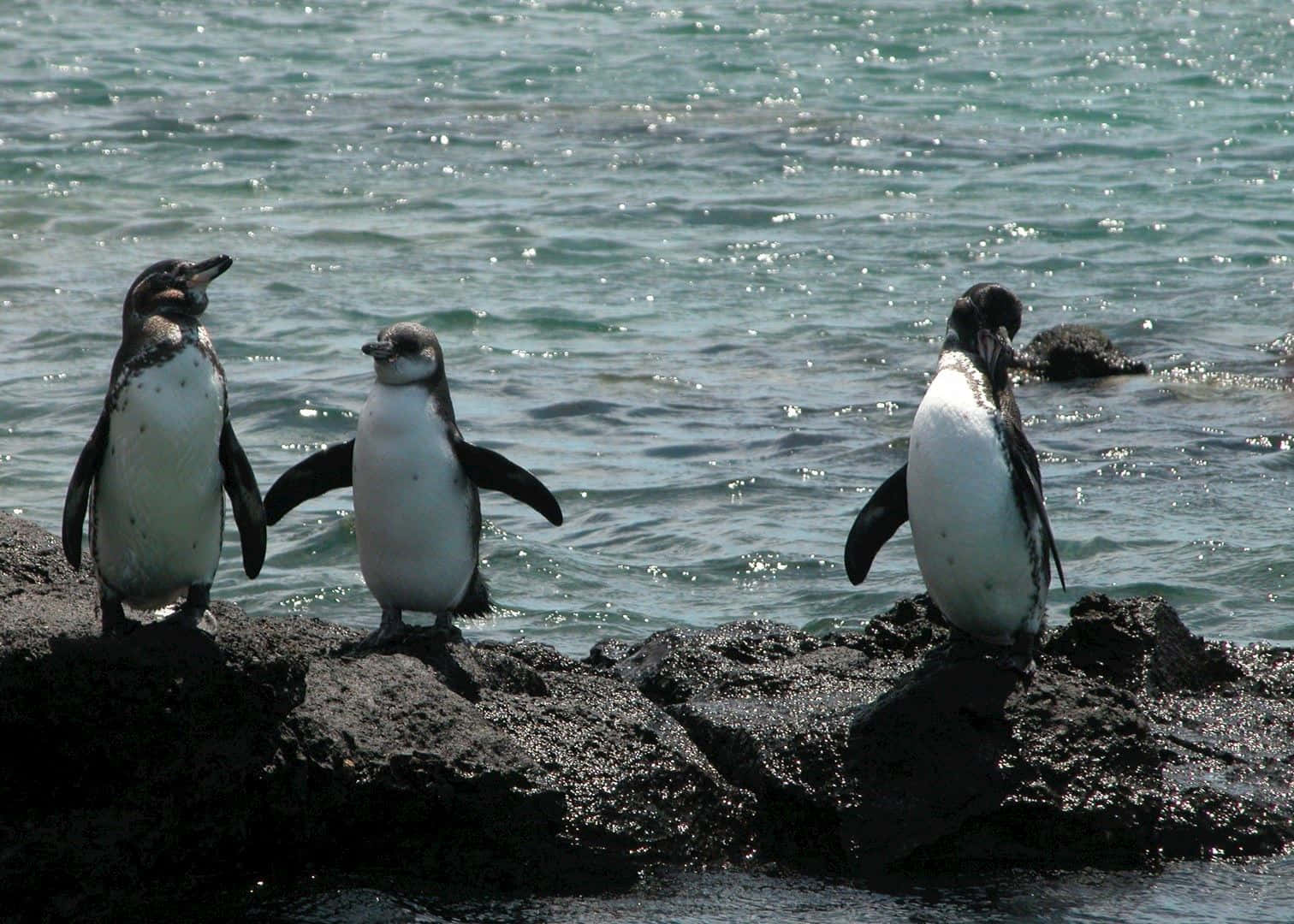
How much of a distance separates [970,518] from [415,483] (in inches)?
66.9

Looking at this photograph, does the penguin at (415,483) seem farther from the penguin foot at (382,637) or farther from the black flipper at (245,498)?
the black flipper at (245,498)

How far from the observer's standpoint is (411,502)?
592cm

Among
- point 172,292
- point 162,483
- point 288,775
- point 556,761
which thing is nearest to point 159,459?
point 162,483

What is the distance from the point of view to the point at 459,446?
6062 millimetres

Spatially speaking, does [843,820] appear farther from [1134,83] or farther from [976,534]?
[1134,83]

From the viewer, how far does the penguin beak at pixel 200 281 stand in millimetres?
5109

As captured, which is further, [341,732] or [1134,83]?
[1134,83]

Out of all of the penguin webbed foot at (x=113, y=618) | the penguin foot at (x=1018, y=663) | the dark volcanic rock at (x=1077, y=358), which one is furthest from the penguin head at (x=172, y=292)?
the dark volcanic rock at (x=1077, y=358)

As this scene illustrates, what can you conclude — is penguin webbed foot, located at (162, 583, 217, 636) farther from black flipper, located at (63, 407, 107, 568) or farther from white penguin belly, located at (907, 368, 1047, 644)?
white penguin belly, located at (907, 368, 1047, 644)

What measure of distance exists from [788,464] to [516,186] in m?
8.51

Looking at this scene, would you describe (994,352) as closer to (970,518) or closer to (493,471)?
(970,518)

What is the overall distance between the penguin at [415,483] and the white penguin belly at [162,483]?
2.80 ft

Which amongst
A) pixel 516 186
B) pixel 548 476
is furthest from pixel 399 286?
pixel 548 476

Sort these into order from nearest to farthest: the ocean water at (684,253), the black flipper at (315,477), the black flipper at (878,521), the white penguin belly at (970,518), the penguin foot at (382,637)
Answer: the white penguin belly at (970,518), the penguin foot at (382,637), the black flipper at (878,521), the black flipper at (315,477), the ocean water at (684,253)
